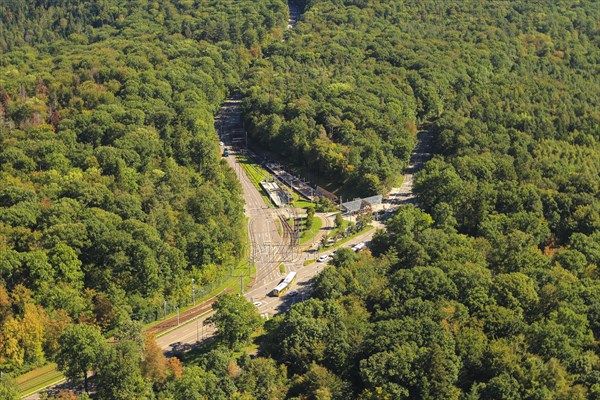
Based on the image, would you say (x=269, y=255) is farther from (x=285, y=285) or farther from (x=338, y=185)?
(x=338, y=185)

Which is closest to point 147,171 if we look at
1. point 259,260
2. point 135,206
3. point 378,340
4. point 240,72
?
point 135,206

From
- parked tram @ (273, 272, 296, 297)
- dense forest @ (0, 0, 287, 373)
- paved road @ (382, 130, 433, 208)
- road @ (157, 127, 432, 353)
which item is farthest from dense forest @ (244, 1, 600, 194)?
parked tram @ (273, 272, 296, 297)

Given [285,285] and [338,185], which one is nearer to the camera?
[285,285]

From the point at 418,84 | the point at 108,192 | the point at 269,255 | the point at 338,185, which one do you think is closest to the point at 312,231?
the point at 269,255

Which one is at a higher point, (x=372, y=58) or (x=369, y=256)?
(x=372, y=58)

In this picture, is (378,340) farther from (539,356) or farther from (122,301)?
(122,301)

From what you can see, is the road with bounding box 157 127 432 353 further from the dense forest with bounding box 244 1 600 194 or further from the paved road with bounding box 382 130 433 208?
the dense forest with bounding box 244 1 600 194
